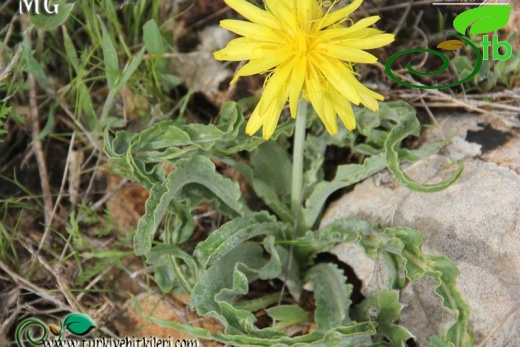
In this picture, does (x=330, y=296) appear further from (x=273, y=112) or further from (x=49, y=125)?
(x=49, y=125)

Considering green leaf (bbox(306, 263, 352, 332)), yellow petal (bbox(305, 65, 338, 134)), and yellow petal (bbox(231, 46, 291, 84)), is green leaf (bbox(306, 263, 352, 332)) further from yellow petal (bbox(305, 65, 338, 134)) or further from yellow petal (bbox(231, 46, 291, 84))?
yellow petal (bbox(231, 46, 291, 84))

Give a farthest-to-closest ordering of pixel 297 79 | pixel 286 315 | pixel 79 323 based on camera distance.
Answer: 1. pixel 79 323
2. pixel 286 315
3. pixel 297 79

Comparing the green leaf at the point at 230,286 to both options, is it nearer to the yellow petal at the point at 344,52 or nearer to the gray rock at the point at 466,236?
the gray rock at the point at 466,236

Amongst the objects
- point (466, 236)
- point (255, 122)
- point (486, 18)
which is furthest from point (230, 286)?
point (486, 18)

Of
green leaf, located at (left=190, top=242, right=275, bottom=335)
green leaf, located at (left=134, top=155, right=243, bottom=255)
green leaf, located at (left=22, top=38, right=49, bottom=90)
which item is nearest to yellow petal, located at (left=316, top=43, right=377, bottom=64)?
green leaf, located at (left=134, top=155, right=243, bottom=255)

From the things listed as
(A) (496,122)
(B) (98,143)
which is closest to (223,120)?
(B) (98,143)
